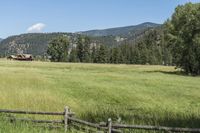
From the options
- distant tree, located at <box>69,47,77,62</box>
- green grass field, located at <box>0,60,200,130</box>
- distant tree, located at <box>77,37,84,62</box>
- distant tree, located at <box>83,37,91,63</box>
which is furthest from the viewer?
distant tree, located at <box>77,37,84,62</box>

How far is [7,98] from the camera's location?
28.2 meters

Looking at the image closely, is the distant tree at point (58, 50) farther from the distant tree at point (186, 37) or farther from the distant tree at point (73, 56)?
the distant tree at point (186, 37)

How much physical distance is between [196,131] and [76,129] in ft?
16.7

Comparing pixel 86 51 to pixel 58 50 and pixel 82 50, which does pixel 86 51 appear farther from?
pixel 58 50

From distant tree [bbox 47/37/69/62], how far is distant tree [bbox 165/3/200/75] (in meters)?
99.9

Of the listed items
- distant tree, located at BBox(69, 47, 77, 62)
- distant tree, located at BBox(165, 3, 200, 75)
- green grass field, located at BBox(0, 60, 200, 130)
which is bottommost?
green grass field, located at BBox(0, 60, 200, 130)

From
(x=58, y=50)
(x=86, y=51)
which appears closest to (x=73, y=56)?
(x=58, y=50)

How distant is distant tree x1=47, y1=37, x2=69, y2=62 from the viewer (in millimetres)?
187375

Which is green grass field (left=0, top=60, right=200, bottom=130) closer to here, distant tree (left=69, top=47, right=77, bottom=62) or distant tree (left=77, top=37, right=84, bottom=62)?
distant tree (left=69, top=47, right=77, bottom=62)

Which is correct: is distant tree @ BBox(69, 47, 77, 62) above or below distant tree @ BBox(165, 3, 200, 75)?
below

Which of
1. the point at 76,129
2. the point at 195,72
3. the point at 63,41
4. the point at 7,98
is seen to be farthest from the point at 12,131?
the point at 63,41

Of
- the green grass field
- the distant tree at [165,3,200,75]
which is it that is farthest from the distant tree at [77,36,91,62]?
the green grass field

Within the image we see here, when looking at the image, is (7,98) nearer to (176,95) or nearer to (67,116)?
(67,116)

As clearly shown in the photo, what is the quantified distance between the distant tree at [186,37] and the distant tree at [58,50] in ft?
328
